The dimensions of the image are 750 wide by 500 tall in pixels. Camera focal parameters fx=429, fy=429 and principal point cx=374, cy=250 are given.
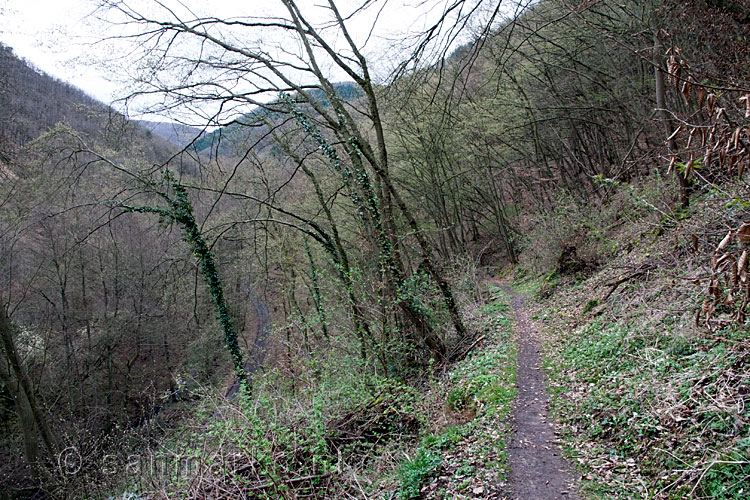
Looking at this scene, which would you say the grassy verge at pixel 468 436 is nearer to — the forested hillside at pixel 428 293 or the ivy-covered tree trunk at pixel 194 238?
the forested hillside at pixel 428 293

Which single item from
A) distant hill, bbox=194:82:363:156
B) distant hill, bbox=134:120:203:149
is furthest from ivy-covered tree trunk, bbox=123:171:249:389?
distant hill, bbox=194:82:363:156

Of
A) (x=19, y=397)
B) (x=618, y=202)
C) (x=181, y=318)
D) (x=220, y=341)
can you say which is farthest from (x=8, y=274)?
(x=618, y=202)

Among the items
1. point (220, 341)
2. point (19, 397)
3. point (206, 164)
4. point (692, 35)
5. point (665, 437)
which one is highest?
point (206, 164)

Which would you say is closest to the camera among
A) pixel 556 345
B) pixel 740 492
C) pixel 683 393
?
pixel 740 492

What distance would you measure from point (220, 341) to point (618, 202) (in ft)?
60.5

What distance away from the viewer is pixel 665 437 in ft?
10.9

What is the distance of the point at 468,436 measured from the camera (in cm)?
479

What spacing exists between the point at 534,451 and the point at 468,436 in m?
0.81

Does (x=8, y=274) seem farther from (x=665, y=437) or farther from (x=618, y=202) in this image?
(x=618, y=202)

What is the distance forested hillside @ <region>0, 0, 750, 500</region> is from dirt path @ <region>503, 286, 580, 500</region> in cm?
3

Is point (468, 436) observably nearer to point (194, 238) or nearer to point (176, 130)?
point (176, 130)

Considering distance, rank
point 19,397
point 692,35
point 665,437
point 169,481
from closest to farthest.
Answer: point 665,437 → point 169,481 → point 692,35 → point 19,397

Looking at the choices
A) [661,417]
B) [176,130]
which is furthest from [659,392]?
[176,130]

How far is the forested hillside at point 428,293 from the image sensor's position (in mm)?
3629
